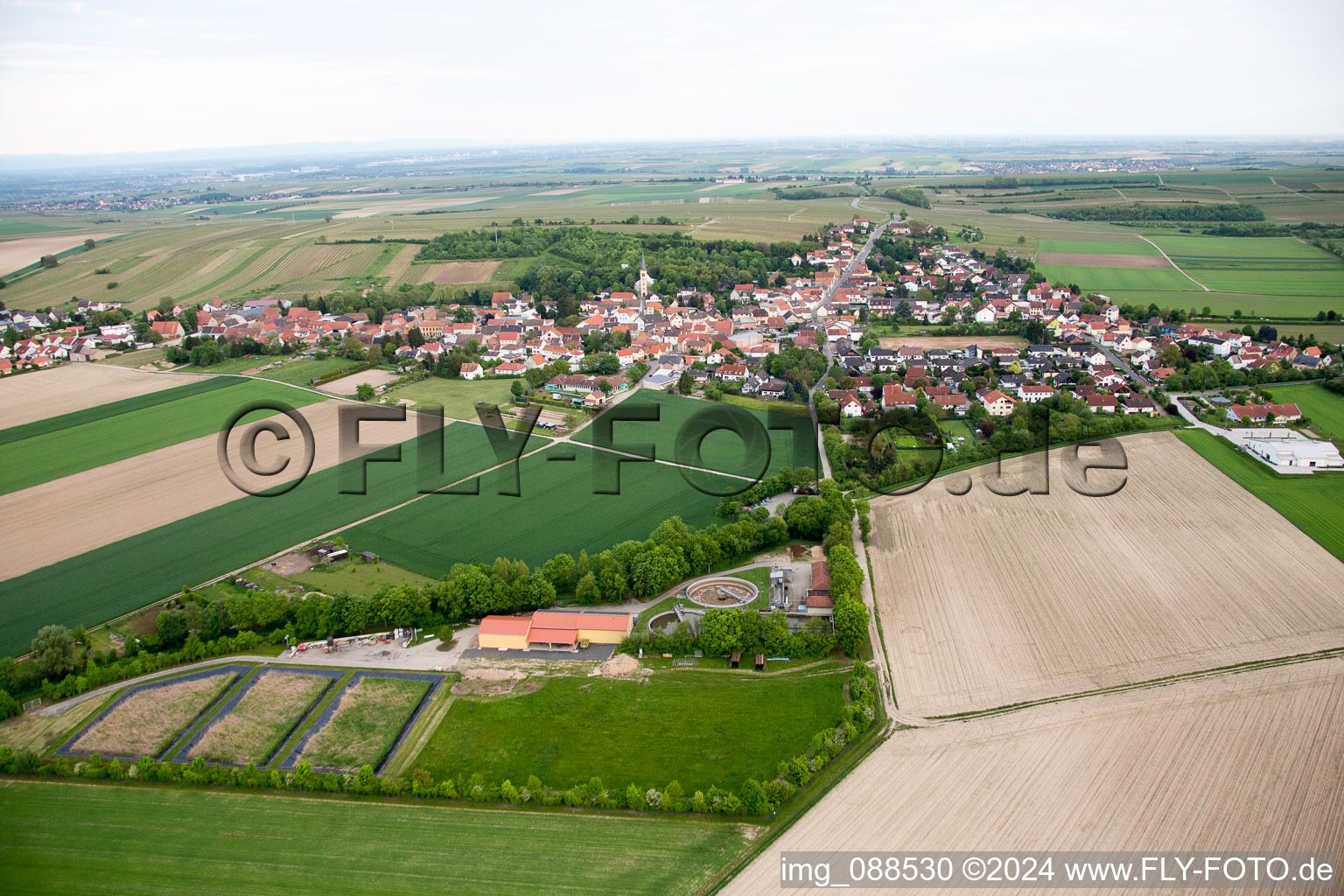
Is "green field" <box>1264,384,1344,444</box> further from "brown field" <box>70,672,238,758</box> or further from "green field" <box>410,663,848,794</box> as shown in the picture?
"brown field" <box>70,672,238,758</box>

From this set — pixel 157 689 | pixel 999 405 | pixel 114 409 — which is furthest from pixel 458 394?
pixel 999 405

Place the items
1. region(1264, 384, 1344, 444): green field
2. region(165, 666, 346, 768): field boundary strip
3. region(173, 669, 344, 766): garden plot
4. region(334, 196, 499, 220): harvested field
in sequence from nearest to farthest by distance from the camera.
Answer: region(165, 666, 346, 768): field boundary strip
region(173, 669, 344, 766): garden plot
region(1264, 384, 1344, 444): green field
region(334, 196, 499, 220): harvested field

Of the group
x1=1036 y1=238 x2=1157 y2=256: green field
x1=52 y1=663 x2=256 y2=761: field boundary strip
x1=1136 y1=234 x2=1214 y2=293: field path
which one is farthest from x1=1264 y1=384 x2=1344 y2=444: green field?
x1=52 y1=663 x2=256 y2=761: field boundary strip

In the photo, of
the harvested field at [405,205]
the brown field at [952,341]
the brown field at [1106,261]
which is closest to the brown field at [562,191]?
the harvested field at [405,205]

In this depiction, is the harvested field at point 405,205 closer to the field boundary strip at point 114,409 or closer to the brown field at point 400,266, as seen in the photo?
the brown field at point 400,266

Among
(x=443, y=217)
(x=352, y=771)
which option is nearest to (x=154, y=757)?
(x=352, y=771)

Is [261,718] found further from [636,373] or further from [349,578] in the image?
[636,373]

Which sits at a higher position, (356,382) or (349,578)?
(356,382)
